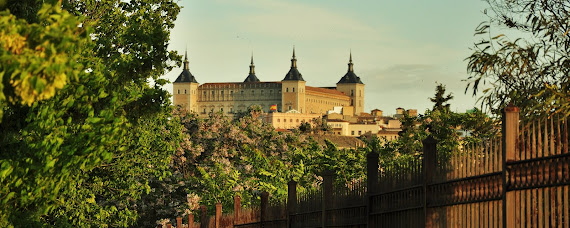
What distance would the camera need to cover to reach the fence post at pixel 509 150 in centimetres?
682

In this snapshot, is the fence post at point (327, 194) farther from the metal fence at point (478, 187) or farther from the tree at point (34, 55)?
the tree at point (34, 55)

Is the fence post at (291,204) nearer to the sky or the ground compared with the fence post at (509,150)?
nearer to the ground

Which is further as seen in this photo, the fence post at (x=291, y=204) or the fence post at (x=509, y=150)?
the fence post at (x=291, y=204)

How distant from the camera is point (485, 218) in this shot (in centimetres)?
730

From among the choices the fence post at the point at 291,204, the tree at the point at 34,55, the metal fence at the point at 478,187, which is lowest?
the fence post at the point at 291,204

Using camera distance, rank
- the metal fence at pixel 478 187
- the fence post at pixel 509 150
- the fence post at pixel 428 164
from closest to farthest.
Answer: the metal fence at pixel 478 187
the fence post at pixel 509 150
the fence post at pixel 428 164

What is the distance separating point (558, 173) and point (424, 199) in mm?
2193

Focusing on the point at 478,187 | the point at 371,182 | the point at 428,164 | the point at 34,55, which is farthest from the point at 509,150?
the point at 371,182

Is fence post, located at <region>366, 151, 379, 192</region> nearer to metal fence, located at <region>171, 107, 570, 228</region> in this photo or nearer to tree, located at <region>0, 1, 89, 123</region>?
metal fence, located at <region>171, 107, 570, 228</region>

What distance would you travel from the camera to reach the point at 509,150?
6.89 meters

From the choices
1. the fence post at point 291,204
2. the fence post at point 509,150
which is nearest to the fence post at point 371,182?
the fence post at point 291,204

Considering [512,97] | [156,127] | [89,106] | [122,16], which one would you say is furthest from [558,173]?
[156,127]

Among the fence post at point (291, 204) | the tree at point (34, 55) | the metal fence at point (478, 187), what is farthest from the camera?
the fence post at point (291, 204)

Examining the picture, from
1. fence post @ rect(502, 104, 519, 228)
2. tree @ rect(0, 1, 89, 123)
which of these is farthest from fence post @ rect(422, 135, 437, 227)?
tree @ rect(0, 1, 89, 123)
